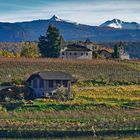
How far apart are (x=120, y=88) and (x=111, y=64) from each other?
71.4ft

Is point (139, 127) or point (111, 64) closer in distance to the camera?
point (139, 127)

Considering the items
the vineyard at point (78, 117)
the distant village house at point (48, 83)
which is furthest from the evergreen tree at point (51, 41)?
the distant village house at point (48, 83)

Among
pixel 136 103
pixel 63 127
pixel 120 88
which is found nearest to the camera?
pixel 63 127

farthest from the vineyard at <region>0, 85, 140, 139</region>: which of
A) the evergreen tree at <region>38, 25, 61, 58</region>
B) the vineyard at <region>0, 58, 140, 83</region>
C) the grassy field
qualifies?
the evergreen tree at <region>38, 25, 61, 58</region>

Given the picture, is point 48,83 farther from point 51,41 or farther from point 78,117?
point 51,41

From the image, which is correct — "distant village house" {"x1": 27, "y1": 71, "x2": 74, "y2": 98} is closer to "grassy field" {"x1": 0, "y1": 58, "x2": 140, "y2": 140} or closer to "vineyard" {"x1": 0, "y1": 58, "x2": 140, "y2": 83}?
"grassy field" {"x1": 0, "y1": 58, "x2": 140, "y2": 140}

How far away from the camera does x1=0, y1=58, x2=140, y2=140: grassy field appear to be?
153ft

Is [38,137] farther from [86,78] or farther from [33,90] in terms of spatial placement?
[86,78]

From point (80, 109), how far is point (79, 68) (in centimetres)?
3533

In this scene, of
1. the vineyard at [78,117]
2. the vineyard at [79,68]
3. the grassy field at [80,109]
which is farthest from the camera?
the vineyard at [79,68]

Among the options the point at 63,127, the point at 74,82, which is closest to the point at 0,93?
the point at 74,82

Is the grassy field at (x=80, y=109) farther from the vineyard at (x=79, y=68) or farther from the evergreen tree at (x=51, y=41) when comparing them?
the evergreen tree at (x=51, y=41)

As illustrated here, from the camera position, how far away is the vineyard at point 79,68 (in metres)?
86.7

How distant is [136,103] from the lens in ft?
211
